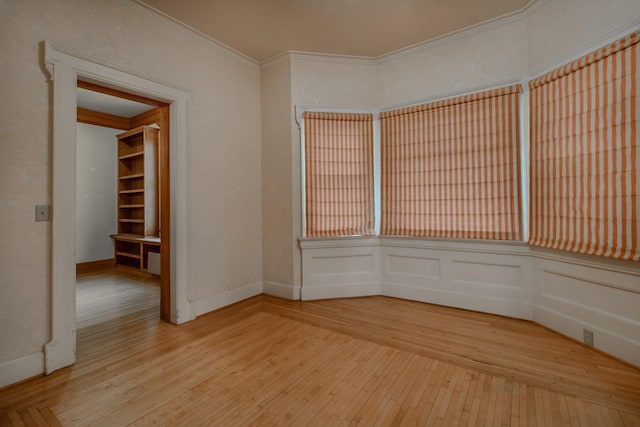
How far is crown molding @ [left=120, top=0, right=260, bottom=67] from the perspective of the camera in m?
2.85

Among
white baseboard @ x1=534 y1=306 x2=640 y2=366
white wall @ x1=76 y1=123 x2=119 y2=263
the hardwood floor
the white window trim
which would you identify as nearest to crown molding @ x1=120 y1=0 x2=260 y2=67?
the white window trim

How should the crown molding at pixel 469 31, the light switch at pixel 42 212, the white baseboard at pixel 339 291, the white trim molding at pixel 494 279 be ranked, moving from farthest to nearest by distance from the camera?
the white baseboard at pixel 339 291 → the crown molding at pixel 469 31 → the white trim molding at pixel 494 279 → the light switch at pixel 42 212

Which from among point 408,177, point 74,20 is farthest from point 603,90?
point 74,20

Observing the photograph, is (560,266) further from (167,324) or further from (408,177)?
(167,324)

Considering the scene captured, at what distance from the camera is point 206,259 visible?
3523 millimetres

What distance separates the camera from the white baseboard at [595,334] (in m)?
2.31

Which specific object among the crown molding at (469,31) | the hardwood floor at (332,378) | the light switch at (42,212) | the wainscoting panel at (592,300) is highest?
the crown molding at (469,31)

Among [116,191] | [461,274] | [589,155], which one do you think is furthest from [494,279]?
[116,191]

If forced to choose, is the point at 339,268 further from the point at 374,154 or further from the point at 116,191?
the point at 116,191

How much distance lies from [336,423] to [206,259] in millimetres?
2378

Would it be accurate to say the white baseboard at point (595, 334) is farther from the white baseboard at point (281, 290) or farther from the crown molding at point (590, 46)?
the white baseboard at point (281, 290)

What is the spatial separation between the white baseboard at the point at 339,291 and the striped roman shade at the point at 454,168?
79 centimetres

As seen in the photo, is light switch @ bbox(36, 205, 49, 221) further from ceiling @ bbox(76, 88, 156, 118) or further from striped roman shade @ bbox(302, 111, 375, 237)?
ceiling @ bbox(76, 88, 156, 118)

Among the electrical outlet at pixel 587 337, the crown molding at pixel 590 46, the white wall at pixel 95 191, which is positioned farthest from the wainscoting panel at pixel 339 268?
the white wall at pixel 95 191
